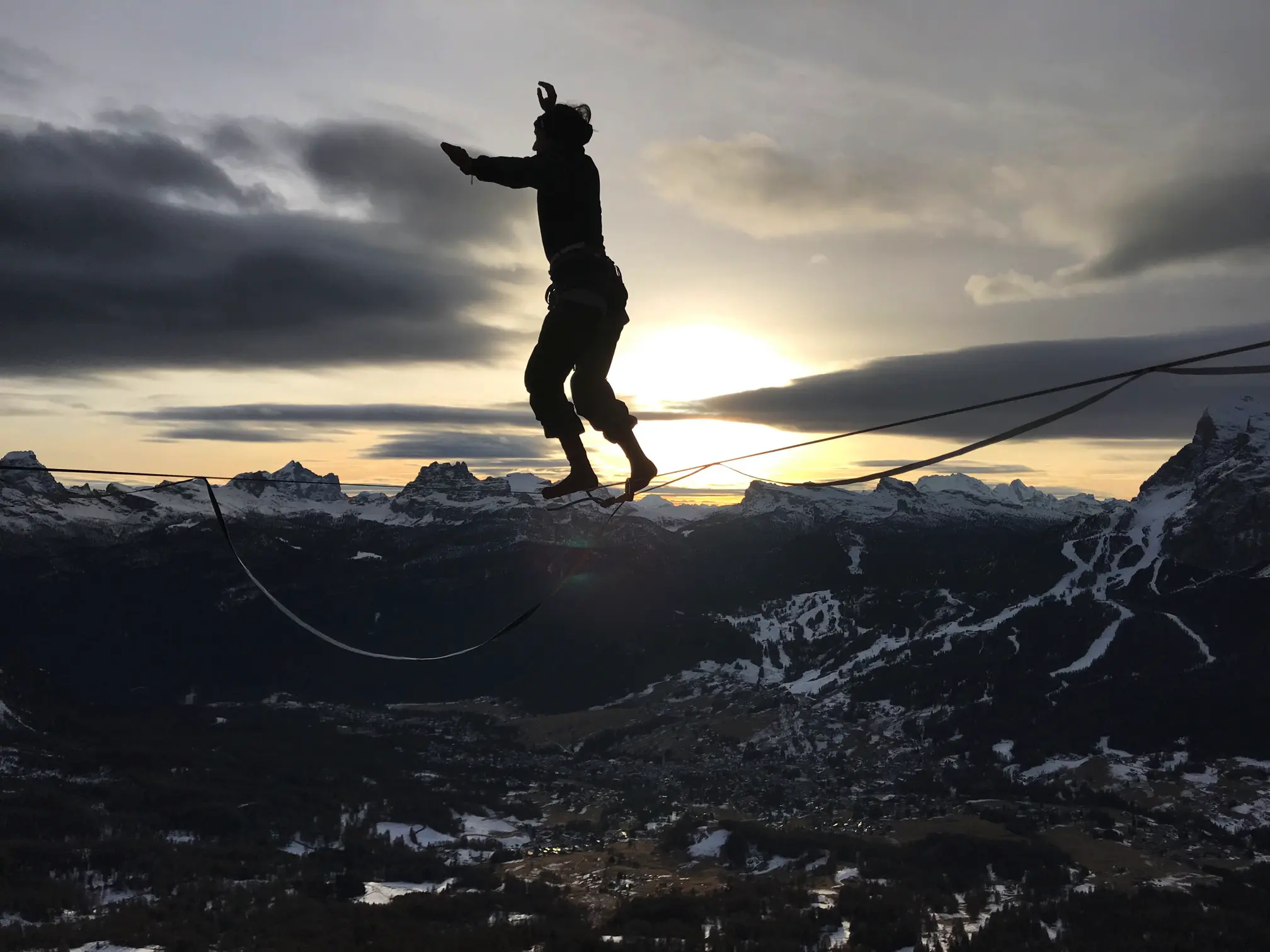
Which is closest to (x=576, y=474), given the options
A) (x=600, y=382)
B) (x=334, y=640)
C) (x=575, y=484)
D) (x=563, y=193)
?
(x=575, y=484)

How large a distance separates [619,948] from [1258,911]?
436 feet

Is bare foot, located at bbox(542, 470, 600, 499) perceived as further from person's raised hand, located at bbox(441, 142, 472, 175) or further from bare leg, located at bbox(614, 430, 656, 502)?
person's raised hand, located at bbox(441, 142, 472, 175)

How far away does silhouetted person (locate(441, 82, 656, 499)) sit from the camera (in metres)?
10.0

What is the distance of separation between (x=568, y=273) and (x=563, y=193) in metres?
0.86

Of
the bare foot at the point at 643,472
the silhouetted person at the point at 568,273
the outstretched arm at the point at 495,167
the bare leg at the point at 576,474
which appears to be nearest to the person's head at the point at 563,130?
the silhouetted person at the point at 568,273

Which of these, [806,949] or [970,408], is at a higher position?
[970,408]

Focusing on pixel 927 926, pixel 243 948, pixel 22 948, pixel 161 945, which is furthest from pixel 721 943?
pixel 22 948

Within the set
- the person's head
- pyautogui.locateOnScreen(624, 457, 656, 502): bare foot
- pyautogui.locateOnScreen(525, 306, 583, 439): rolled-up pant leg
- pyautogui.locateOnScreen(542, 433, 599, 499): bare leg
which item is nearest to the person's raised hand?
the person's head

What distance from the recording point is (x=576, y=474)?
1230cm

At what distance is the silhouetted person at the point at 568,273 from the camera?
1004 centimetres

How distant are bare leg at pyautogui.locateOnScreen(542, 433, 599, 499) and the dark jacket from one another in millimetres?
2355

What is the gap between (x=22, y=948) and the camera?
168 meters

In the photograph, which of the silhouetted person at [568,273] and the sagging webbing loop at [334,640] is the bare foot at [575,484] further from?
the silhouetted person at [568,273]

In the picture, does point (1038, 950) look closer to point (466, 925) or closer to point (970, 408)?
point (466, 925)
